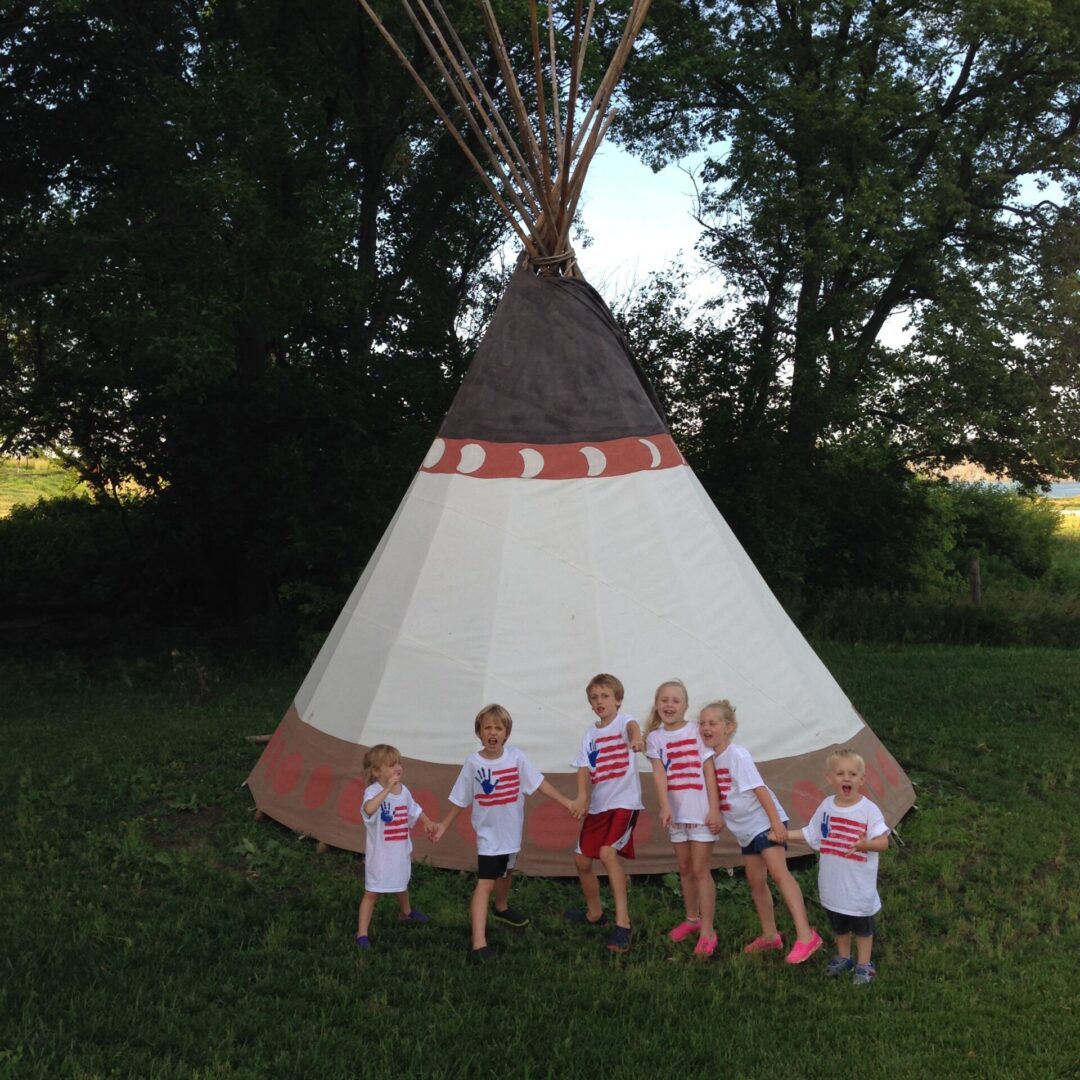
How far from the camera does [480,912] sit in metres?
4.91

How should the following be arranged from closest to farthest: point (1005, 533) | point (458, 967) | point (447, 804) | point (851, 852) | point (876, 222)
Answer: point (851, 852) < point (458, 967) < point (447, 804) < point (876, 222) < point (1005, 533)

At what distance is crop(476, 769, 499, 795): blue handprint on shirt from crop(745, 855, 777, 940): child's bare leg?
1184mm

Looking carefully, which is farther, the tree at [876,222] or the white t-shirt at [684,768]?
the tree at [876,222]

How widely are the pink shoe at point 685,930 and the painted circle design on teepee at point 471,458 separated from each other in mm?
2883

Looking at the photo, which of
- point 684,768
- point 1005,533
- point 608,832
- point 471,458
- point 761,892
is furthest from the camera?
point 1005,533

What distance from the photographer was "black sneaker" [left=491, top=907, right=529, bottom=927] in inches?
204

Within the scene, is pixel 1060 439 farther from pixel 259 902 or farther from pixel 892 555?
pixel 259 902

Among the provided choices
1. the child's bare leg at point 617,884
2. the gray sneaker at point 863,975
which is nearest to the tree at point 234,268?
the child's bare leg at point 617,884

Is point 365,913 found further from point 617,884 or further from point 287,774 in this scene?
point 287,774

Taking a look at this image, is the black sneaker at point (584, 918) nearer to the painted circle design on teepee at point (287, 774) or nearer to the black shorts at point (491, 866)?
the black shorts at point (491, 866)

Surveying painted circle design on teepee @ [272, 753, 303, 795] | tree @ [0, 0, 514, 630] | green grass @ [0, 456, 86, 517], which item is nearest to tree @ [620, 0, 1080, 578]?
tree @ [0, 0, 514, 630]

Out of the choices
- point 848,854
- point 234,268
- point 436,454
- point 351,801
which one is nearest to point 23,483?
point 234,268

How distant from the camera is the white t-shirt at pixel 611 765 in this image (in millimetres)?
5102

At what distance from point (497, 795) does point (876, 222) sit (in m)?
11.7
